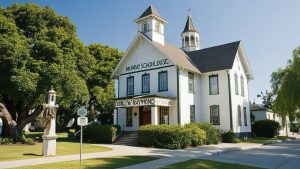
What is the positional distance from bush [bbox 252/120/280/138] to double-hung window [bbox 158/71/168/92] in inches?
624

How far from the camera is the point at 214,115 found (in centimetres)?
2970

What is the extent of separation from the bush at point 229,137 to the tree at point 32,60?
13.8 meters

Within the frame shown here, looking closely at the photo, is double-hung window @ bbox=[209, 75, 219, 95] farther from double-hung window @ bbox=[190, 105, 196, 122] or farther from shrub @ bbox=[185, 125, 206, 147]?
shrub @ bbox=[185, 125, 206, 147]

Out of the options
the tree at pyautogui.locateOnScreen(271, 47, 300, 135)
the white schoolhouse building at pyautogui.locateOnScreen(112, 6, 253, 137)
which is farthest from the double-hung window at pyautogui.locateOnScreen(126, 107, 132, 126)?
the tree at pyautogui.locateOnScreen(271, 47, 300, 135)

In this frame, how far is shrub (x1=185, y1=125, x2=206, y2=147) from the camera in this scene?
2277 centimetres

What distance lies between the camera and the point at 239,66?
32.8 metres

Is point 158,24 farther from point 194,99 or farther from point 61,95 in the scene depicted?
point 61,95

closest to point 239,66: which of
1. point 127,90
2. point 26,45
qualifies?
point 127,90

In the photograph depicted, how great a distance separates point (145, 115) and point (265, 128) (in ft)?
55.1

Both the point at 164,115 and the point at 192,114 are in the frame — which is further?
the point at 192,114

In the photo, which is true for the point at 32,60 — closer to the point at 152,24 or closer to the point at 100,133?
the point at 100,133

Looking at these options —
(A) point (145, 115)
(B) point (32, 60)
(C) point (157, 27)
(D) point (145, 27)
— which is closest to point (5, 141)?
(B) point (32, 60)

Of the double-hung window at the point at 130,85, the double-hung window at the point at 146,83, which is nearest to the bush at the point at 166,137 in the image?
the double-hung window at the point at 146,83

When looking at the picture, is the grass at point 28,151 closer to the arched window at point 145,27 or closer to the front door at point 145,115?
the front door at point 145,115
